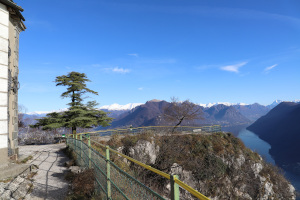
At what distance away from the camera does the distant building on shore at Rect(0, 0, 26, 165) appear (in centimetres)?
824

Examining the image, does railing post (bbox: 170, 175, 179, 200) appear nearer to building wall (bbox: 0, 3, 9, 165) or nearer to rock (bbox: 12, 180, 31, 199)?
rock (bbox: 12, 180, 31, 199)

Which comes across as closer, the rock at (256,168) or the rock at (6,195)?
the rock at (6,195)

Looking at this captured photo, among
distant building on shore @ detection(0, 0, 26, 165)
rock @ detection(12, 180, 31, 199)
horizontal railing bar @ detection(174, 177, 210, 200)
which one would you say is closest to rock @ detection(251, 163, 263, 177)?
rock @ detection(12, 180, 31, 199)

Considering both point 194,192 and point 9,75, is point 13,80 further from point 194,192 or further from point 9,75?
point 194,192

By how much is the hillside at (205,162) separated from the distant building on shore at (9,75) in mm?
10862

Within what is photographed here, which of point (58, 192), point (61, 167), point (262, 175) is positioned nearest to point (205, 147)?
point (262, 175)

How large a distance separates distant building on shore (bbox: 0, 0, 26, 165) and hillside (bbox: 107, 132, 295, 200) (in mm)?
10862

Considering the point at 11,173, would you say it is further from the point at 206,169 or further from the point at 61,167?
the point at 206,169

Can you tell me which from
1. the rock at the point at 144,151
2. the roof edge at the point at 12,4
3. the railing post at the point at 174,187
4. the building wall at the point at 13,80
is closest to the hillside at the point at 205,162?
the rock at the point at 144,151

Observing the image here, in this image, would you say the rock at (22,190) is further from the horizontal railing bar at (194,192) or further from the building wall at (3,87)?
the horizontal railing bar at (194,192)

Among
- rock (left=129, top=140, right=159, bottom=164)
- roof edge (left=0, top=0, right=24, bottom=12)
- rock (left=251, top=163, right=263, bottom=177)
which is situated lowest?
rock (left=251, top=163, right=263, bottom=177)

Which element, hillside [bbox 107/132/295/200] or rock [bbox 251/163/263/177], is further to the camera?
rock [bbox 251/163/263/177]

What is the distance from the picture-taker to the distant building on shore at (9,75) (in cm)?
824

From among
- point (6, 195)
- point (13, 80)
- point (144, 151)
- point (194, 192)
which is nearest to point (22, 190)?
point (6, 195)
